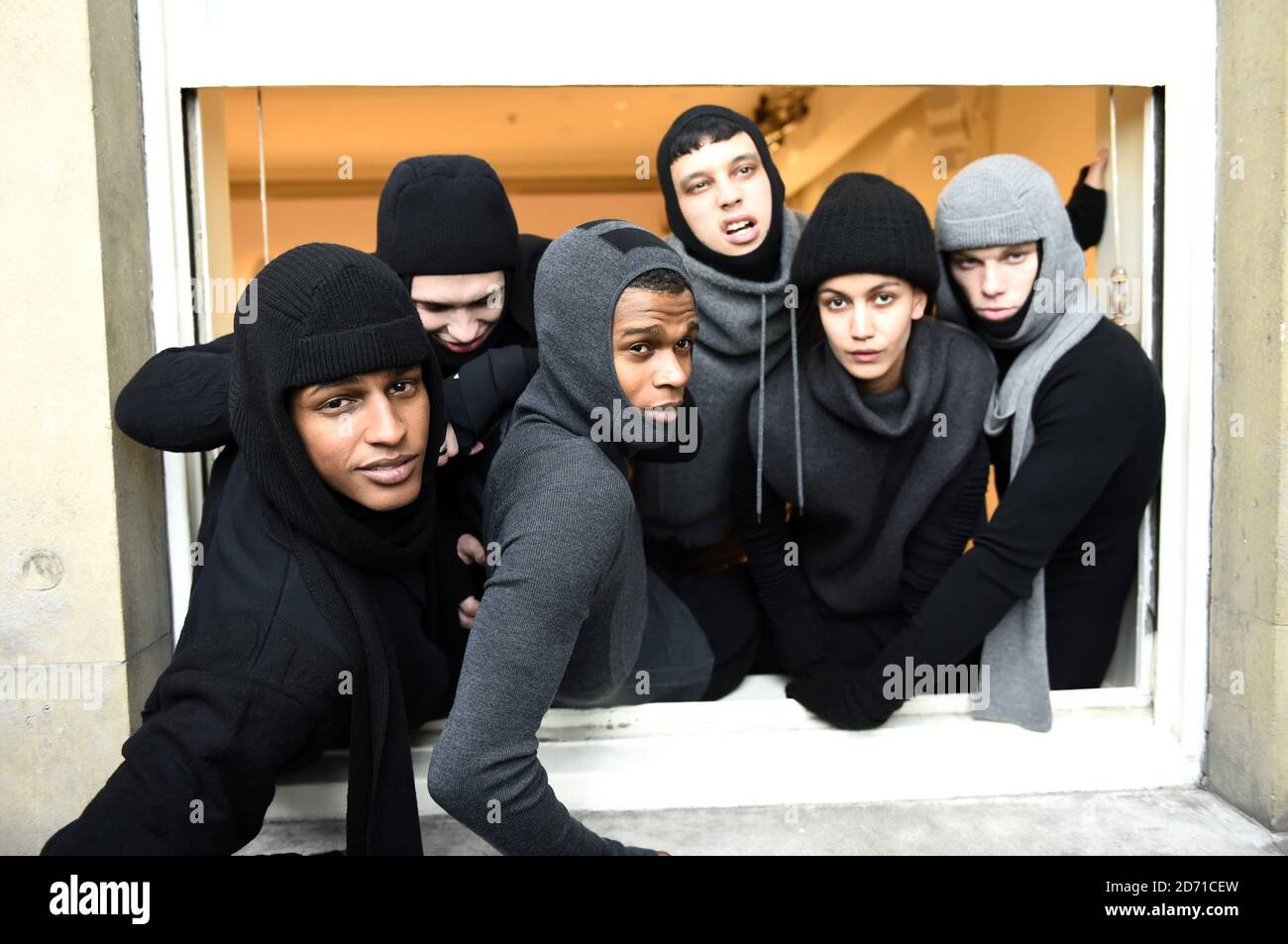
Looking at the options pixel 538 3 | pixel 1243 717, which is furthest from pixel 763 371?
pixel 1243 717

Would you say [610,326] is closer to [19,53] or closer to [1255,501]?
[19,53]

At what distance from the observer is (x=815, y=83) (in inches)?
86.9

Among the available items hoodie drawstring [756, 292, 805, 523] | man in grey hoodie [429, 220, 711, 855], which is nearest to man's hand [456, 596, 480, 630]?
man in grey hoodie [429, 220, 711, 855]

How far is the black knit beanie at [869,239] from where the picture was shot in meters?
2.09

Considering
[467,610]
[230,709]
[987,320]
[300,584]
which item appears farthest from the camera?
[987,320]

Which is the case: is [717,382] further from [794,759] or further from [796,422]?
[794,759]

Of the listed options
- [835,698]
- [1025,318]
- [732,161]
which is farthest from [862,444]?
[732,161]

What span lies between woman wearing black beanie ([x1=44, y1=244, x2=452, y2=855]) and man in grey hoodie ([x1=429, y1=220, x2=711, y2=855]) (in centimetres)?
22

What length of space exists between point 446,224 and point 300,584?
92cm

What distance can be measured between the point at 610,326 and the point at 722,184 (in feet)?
2.40

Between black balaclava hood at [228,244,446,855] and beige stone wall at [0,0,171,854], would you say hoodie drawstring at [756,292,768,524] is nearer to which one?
black balaclava hood at [228,244,446,855]

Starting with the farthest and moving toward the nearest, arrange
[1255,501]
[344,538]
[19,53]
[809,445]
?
1. [809,445]
2. [1255,501]
3. [19,53]
4. [344,538]

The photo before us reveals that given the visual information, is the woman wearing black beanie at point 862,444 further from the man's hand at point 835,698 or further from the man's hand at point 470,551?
the man's hand at point 470,551

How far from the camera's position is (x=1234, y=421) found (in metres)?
2.13
